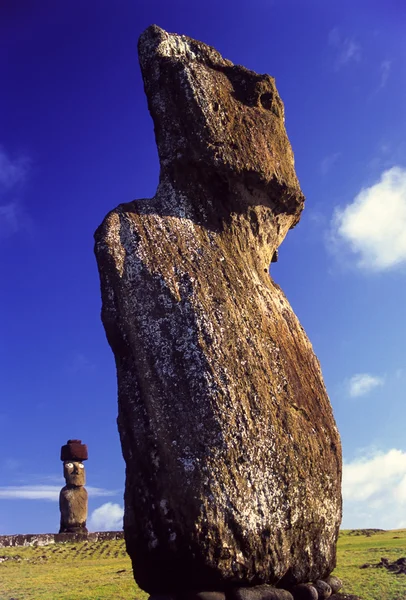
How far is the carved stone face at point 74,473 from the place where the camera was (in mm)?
25672

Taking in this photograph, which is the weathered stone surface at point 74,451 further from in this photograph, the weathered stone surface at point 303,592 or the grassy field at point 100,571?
the weathered stone surface at point 303,592

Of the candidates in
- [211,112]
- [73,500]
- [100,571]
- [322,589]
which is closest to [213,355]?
[322,589]

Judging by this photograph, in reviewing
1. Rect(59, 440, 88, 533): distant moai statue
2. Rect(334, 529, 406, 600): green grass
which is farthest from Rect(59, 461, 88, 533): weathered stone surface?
Rect(334, 529, 406, 600): green grass

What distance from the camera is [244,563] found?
574cm

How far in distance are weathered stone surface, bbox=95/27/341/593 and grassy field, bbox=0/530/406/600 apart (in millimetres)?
3720

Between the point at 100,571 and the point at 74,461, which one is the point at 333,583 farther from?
the point at 74,461

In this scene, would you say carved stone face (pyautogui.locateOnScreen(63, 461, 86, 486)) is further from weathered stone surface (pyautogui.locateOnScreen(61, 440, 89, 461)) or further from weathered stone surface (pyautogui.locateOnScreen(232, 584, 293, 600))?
weathered stone surface (pyautogui.locateOnScreen(232, 584, 293, 600))

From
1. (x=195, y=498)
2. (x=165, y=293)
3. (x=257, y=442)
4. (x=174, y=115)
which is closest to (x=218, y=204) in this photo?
(x=174, y=115)

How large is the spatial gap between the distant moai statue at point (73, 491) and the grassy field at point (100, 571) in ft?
15.3

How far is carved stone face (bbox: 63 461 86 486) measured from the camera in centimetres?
2567

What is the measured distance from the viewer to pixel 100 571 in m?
13.5

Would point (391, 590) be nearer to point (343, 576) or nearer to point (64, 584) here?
point (343, 576)

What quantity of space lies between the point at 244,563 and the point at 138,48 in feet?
22.5

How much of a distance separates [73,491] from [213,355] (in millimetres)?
21010
